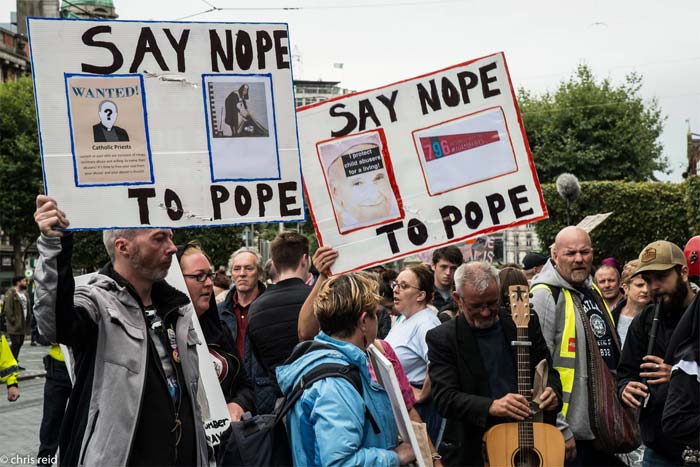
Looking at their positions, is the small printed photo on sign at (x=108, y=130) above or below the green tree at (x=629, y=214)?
below

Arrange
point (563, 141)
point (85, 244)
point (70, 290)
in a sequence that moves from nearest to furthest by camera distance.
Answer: point (70, 290)
point (85, 244)
point (563, 141)

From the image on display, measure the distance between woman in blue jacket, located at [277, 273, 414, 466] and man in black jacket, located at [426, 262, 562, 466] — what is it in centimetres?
116

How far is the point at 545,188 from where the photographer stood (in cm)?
3834

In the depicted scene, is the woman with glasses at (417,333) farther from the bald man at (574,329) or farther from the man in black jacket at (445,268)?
the man in black jacket at (445,268)

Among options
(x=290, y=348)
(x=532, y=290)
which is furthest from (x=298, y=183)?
(x=532, y=290)

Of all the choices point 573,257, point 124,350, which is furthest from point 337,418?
point 573,257

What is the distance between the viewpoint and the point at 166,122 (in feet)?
15.9

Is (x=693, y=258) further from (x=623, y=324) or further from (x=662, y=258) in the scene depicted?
(x=623, y=324)

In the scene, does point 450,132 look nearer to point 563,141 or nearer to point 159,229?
point 159,229

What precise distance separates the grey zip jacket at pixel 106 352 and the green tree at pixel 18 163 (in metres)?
42.9

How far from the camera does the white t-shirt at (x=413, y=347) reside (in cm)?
732

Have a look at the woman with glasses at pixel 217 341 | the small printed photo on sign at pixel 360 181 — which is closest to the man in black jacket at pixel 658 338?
the small printed photo on sign at pixel 360 181

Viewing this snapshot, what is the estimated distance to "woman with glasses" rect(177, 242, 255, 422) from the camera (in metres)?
5.53

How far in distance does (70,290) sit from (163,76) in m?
1.39
